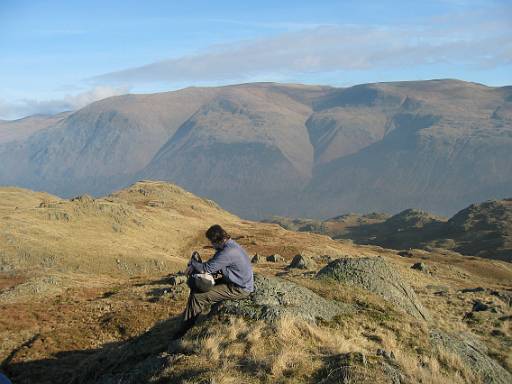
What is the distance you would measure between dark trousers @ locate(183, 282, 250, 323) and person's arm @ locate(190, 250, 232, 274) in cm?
63

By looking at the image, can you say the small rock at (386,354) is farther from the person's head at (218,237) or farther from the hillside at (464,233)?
the hillside at (464,233)

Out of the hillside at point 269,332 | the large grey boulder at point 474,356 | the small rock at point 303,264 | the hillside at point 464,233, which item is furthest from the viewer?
the hillside at point 464,233

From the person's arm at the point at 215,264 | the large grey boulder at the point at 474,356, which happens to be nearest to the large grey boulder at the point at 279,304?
the person's arm at the point at 215,264

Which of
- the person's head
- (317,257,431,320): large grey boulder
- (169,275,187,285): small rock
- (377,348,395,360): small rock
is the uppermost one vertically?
the person's head

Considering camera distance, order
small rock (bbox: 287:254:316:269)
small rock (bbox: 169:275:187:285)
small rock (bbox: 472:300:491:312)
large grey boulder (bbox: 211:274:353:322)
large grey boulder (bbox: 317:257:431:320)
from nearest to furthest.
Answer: large grey boulder (bbox: 211:274:353:322), large grey boulder (bbox: 317:257:431:320), small rock (bbox: 472:300:491:312), small rock (bbox: 169:275:187:285), small rock (bbox: 287:254:316:269)

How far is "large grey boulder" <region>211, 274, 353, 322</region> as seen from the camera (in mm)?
13953

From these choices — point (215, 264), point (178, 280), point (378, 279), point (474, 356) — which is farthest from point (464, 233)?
point (215, 264)

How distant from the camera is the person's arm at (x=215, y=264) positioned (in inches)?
563

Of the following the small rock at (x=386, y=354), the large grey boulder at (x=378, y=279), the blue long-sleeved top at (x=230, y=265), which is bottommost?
the large grey boulder at (x=378, y=279)

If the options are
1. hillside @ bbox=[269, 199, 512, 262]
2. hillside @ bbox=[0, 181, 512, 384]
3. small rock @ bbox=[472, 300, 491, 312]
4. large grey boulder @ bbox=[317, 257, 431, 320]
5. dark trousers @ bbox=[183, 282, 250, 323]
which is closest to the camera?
hillside @ bbox=[0, 181, 512, 384]

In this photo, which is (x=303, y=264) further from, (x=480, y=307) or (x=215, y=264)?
(x=215, y=264)

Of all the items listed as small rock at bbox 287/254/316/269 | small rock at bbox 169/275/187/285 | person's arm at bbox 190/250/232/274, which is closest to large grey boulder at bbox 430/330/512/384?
person's arm at bbox 190/250/232/274

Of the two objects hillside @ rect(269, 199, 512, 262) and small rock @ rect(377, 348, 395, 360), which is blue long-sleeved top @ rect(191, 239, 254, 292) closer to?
small rock @ rect(377, 348, 395, 360)

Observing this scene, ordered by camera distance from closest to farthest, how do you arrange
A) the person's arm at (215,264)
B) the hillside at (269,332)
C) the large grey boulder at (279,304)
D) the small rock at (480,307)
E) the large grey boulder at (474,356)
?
1. the hillside at (269,332)
2. the large grey boulder at (279,304)
3. the large grey boulder at (474,356)
4. the person's arm at (215,264)
5. the small rock at (480,307)
